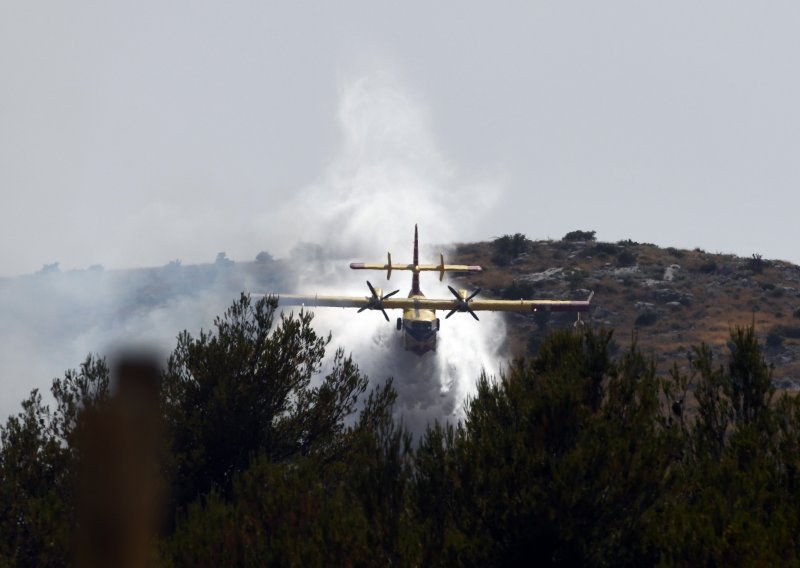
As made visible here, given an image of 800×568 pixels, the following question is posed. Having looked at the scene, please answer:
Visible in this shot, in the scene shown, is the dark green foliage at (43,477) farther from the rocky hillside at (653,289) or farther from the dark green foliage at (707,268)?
the dark green foliage at (707,268)

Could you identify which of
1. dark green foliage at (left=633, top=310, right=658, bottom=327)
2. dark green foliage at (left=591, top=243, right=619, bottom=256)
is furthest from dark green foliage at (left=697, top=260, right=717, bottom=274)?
dark green foliage at (left=633, top=310, right=658, bottom=327)

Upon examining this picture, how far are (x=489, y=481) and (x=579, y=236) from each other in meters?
114

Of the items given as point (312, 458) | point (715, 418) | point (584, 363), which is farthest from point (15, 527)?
point (715, 418)

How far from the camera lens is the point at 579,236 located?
452 ft

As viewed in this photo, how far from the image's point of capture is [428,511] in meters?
25.7

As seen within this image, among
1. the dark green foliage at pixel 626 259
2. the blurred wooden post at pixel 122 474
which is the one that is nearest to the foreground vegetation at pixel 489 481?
the blurred wooden post at pixel 122 474

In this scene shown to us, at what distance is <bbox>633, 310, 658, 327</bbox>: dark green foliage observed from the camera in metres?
104

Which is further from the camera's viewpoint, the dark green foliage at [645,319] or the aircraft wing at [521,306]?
the dark green foliage at [645,319]

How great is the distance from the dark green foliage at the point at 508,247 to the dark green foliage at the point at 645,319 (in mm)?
24295

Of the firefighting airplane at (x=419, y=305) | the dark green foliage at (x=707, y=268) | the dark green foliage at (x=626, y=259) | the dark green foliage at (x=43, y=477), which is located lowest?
the dark green foliage at (x=43, y=477)

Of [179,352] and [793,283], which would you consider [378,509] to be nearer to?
[179,352]

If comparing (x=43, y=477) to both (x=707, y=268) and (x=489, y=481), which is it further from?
(x=707, y=268)

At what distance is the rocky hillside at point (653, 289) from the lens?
98250mm

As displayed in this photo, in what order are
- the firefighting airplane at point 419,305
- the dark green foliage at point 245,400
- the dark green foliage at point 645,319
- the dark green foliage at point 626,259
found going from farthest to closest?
the dark green foliage at point 626,259 < the dark green foliage at point 645,319 < the firefighting airplane at point 419,305 < the dark green foliage at point 245,400
